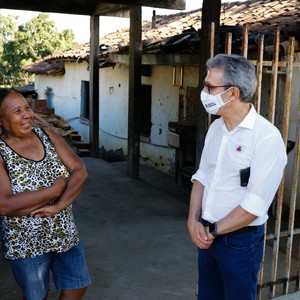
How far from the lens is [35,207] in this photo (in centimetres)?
228

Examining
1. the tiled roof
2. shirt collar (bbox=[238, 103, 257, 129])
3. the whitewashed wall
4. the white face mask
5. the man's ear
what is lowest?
the whitewashed wall

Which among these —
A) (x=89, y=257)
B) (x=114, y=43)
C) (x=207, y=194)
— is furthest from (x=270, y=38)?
(x=114, y=43)

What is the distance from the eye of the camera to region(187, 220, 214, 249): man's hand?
88.4 inches

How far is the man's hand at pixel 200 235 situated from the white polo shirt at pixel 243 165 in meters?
0.06

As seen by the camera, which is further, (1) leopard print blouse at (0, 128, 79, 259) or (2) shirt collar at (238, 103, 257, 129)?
(1) leopard print blouse at (0, 128, 79, 259)

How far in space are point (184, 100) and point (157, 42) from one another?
142 centimetres

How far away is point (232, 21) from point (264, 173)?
24.1 feet

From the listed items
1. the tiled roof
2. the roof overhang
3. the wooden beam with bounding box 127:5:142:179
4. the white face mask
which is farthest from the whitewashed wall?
the white face mask

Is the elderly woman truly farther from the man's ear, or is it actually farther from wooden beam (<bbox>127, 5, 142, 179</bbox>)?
wooden beam (<bbox>127, 5, 142, 179</bbox>)

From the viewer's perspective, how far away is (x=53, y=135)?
2561 mm

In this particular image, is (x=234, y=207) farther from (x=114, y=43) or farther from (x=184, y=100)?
(x=114, y=43)

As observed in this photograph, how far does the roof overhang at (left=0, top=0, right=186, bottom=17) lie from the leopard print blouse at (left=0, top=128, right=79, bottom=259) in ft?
21.0

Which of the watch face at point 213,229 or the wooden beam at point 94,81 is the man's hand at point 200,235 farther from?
the wooden beam at point 94,81

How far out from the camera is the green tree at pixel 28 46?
24281 millimetres
